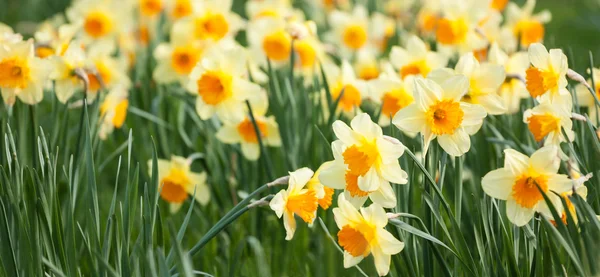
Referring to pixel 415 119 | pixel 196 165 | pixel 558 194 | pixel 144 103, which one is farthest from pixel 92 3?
pixel 558 194

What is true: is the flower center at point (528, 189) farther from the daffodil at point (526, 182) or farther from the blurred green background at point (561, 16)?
the blurred green background at point (561, 16)

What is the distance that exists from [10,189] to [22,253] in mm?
142

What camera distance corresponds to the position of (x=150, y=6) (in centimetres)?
395

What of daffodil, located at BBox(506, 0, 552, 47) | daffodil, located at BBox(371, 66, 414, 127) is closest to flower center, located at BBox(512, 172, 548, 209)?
daffodil, located at BBox(371, 66, 414, 127)

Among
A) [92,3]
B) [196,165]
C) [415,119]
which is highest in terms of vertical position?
[415,119]

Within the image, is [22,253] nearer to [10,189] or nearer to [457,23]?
[10,189]

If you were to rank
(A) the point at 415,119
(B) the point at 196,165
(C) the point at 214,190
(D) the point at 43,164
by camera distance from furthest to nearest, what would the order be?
(B) the point at 196,165 → (C) the point at 214,190 → (D) the point at 43,164 → (A) the point at 415,119

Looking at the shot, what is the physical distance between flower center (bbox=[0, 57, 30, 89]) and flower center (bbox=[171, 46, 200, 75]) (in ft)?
3.43

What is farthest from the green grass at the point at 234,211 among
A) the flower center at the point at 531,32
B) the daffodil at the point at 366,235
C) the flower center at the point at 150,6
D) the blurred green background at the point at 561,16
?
the blurred green background at the point at 561,16

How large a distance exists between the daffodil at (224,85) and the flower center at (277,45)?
76 centimetres

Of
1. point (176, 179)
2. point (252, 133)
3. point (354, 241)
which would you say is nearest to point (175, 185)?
point (176, 179)

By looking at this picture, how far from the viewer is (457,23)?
308 cm

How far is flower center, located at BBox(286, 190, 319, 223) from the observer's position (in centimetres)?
160

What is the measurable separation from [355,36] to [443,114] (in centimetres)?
218
